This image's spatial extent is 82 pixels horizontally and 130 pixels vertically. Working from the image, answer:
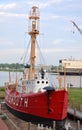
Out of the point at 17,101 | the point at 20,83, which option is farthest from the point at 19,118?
the point at 20,83

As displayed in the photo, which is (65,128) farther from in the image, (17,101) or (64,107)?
(17,101)

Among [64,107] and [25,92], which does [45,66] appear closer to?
[25,92]

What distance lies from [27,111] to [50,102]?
3.73 m

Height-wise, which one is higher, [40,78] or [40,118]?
[40,78]

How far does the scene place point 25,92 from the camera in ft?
139

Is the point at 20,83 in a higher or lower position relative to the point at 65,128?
higher

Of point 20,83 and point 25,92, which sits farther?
point 20,83

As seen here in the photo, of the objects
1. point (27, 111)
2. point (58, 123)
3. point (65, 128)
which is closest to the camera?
point (65, 128)

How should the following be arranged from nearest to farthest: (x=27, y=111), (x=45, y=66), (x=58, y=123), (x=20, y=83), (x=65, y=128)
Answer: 1. (x=65, y=128)
2. (x=58, y=123)
3. (x=27, y=111)
4. (x=45, y=66)
5. (x=20, y=83)

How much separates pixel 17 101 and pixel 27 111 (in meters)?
3.91

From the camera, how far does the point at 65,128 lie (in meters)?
33.7

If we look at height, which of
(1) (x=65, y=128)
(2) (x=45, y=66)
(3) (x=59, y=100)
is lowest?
(1) (x=65, y=128)

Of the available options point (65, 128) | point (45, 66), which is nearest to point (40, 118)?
point (65, 128)

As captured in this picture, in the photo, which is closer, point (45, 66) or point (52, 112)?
point (52, 112)
